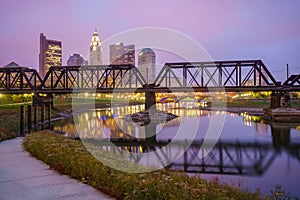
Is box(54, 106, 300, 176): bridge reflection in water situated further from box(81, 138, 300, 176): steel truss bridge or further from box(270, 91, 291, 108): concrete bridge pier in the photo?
box(270, 91, 291, 108): concrete bridge pier

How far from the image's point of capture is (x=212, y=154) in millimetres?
21328

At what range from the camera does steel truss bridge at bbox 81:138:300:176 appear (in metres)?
16.5

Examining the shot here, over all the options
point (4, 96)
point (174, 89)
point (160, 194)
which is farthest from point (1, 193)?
point (4, 96)

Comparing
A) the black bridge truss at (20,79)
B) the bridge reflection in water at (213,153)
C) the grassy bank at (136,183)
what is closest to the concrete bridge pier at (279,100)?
the bridge reflection in water at (213,153)

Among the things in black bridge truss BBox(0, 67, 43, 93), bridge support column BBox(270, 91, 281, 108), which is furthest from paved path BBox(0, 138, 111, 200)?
bridge support column BBox(270, 91, 281, 108)

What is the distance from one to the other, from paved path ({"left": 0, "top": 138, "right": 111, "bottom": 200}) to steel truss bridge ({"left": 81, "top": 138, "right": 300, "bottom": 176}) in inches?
282

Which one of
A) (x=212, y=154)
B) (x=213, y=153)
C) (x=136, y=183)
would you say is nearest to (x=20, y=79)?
(x=213, y=153)

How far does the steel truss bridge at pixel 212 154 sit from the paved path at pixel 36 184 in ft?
23.5

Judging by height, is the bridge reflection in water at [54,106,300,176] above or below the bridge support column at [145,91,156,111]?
below

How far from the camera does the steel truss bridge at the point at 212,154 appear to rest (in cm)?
1647

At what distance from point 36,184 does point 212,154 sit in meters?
15.3

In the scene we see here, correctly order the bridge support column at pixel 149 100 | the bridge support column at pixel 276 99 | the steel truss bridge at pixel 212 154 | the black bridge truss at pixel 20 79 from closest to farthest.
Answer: the steel truss bridge at pixel 212 154 < the bridge support column at pixel 276 99 < the bridge support column at pixel 149 100 < the black bridge truss at pixel 20 79

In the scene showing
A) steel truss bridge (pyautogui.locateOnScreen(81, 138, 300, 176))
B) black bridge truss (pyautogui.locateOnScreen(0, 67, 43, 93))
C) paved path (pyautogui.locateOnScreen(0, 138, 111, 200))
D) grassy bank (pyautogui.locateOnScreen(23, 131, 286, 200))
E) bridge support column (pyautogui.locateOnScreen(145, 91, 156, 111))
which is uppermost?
black bridge truss (pyautogui.locateOnScreen(0, 67, 43, 93))

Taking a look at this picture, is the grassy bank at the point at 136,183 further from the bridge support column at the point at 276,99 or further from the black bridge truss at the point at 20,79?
the bridge support column at the point at 276,99
